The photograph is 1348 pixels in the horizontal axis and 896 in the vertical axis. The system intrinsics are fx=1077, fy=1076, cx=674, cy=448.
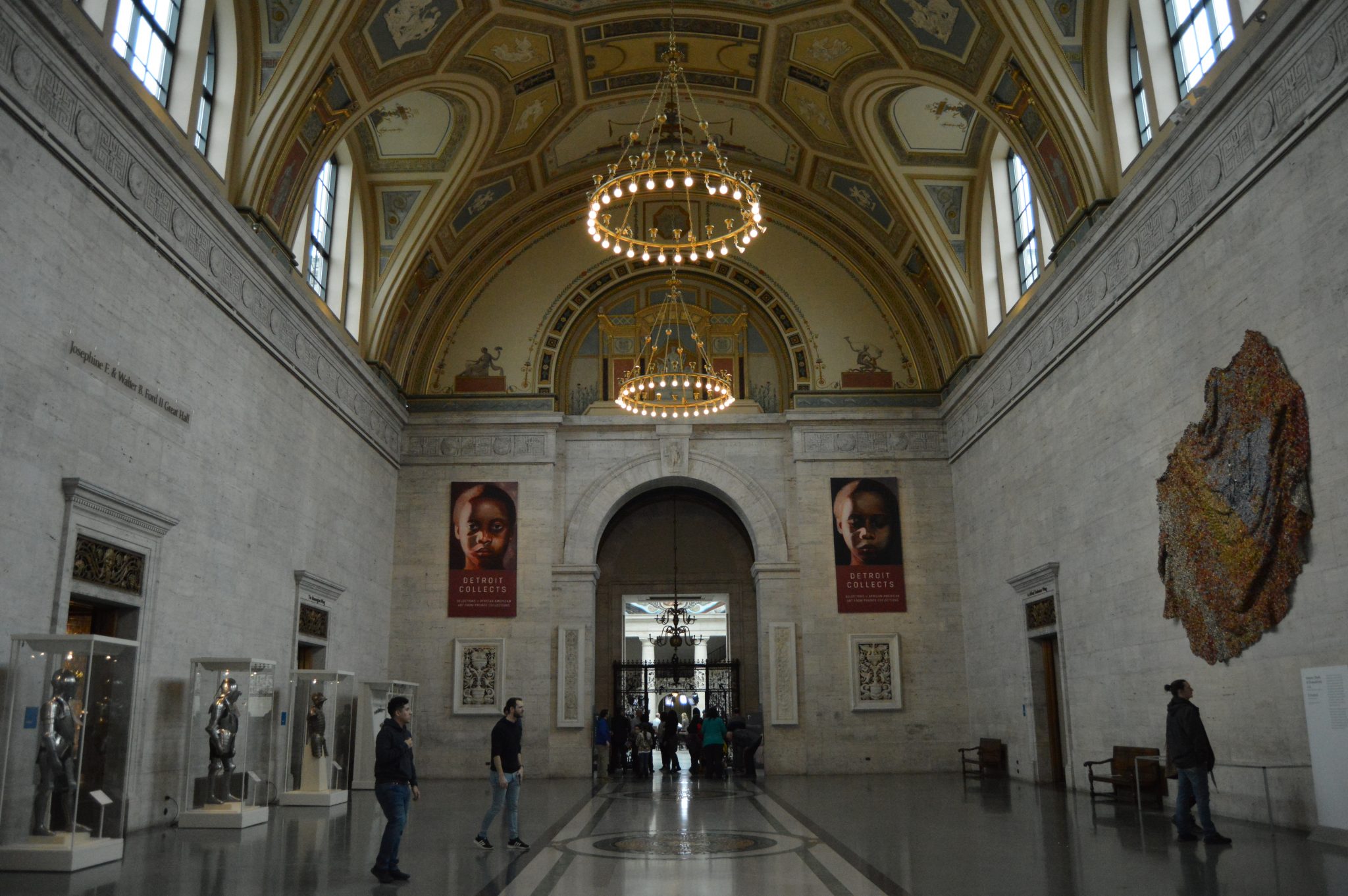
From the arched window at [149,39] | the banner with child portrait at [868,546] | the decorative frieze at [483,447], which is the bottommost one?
the banner with child portrait at [868,546]

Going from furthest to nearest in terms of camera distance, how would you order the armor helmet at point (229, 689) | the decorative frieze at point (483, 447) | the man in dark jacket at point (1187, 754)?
1. the decorative frieze at point (483, 447)
2. the armor helmet at point (229, 689)
3. the man in dark jacket at point (1187, 754)

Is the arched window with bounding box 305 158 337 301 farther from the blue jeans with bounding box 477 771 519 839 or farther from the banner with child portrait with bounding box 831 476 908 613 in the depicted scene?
the banner with child portrait with bounding box 831 476 908 613

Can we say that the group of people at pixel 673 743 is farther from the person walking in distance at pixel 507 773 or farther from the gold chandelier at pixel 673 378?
the person walking in distance at pixel 507 773

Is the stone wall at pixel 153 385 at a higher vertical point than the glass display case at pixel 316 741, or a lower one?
higher

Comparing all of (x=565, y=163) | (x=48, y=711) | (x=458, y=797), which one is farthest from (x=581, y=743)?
(x=48, y=711)

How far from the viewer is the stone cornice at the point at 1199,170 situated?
8.08 metres

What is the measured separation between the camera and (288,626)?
1294 cm

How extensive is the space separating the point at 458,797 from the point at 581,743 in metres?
4.20

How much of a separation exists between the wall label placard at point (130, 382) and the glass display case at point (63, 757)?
2.43 metres

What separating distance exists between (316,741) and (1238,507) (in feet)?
31.7

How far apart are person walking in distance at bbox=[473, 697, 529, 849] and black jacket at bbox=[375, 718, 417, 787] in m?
1.07

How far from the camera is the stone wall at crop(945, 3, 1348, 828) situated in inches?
316

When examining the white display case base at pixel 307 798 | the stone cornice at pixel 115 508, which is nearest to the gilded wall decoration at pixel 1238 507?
the white display case base at pixel 307 798

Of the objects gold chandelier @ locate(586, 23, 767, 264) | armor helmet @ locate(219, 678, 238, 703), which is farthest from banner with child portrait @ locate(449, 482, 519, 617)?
armor helmet @ locate(219, 678, 238, 703)
